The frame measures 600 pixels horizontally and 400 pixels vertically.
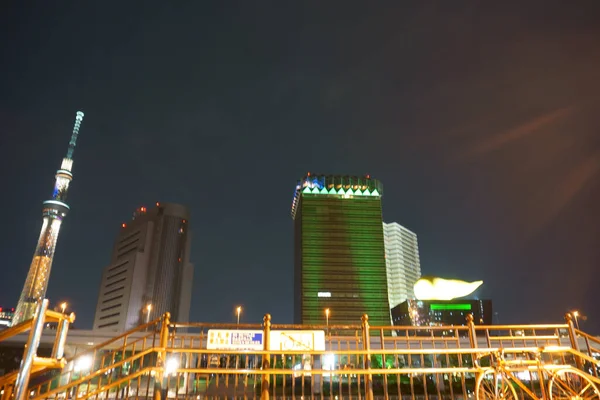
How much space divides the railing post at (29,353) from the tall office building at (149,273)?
5802 inches

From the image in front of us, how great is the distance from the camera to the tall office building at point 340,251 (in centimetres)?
13900

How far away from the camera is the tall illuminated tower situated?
111500 millimetres

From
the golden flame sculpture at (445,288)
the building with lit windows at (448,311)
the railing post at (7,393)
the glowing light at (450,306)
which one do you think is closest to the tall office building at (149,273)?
the building with lit windows at (448,311)

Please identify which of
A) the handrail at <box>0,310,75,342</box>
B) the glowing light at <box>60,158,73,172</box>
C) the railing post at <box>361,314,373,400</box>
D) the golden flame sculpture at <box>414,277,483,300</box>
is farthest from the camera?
the glowing light at <box>60,158,73,172</box>

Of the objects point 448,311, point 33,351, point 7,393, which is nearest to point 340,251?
point 448,311

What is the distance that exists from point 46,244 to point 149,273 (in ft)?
132

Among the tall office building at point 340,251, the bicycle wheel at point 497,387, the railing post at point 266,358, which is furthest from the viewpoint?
the tall office building at point 340,251

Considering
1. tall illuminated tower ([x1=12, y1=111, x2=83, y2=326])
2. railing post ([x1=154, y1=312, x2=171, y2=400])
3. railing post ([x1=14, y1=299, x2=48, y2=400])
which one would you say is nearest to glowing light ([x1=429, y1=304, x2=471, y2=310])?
tall illuminated tower ([x1=12, y1=111, x2=83, y2=326])

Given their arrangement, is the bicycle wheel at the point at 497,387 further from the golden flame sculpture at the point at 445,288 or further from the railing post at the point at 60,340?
the golden flame sculpture at the point at 445,288

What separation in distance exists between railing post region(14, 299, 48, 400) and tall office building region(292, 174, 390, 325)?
435ft

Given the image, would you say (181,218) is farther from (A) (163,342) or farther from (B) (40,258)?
(A) (163,342)

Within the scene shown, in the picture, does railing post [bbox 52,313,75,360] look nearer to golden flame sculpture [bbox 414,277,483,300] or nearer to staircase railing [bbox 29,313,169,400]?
staircase railing [bbox 29,313,169,400]

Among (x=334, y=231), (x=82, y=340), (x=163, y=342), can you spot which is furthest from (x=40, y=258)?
(x=163, y=342)

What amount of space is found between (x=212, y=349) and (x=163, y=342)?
1192 millimetres
